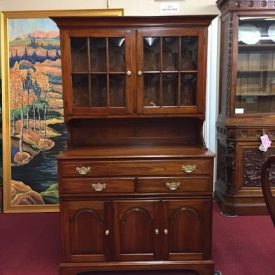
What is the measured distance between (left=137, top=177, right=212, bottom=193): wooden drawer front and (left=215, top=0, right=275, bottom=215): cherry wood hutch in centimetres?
110

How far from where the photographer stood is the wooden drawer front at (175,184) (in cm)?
208

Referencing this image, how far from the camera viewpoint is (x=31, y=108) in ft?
10.6

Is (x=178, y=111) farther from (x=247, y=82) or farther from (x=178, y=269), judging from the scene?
(x=247, y=82)

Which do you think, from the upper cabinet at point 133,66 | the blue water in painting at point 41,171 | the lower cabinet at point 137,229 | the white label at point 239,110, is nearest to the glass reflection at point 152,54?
the upper cabinet at point 133,66

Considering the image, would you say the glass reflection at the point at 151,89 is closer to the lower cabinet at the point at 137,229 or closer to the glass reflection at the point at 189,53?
the glass reflection at the point at 189,53

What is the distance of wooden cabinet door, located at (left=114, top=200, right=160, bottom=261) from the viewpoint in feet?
6.91

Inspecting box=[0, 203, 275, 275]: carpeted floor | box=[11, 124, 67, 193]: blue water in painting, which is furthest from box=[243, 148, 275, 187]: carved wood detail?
box=[11, 124, 67, 193]: blue water in painting

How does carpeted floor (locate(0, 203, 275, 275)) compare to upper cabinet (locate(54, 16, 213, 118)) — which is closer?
upper cabinet (locate(54, 16, 213, 118))

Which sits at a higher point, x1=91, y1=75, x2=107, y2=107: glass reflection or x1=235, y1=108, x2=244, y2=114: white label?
x1=91, y1=75, x2=107, y2=107: glass reflection

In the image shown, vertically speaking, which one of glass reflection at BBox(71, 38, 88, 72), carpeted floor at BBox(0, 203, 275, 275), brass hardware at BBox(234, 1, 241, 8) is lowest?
carpeted floor at BBox(0, 203, 275, 275)

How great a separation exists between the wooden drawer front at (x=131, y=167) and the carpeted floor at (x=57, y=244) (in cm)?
77

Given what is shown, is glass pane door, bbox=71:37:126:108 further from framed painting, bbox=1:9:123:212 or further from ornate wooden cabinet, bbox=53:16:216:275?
framed painting, bbox=1:9:123:212

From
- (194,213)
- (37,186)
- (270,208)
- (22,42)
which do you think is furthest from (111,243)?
(22,42)

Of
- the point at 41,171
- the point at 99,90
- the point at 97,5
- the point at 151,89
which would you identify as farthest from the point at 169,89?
the point at 41,171
